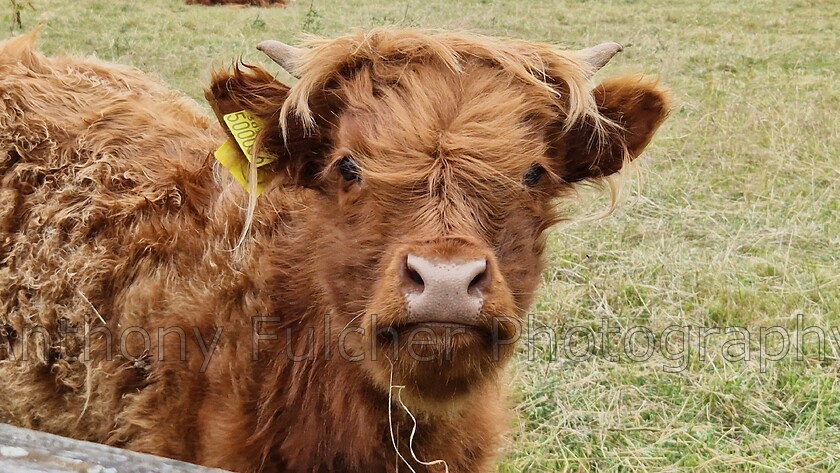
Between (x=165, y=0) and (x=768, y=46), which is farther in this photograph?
(x=165, y=0)

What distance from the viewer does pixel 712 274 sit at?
16.4ft

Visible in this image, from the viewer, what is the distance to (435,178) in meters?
2.29

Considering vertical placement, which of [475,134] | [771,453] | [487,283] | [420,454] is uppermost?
[475,134]

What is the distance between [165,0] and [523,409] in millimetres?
15581

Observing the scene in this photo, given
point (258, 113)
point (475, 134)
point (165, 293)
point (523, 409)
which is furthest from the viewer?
point (523, 409)

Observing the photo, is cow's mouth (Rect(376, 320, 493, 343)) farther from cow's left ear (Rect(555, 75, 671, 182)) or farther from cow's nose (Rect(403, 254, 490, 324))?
cow's left ear (Rect(555, 75, 671, 182))

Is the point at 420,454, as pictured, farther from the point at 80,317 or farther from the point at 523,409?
the point at 80,317

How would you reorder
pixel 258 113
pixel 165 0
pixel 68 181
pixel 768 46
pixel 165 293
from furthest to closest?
pixel 165 0 → pixel 768 46 → pixel 68 181 → pixel 165 293 → pixel 258 113

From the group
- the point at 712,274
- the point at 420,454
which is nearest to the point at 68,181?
the point at 420,454

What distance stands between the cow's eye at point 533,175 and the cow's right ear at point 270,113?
0.75m

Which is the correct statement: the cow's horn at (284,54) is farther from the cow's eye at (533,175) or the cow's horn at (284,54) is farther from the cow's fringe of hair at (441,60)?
the cow's eye at (533,175)

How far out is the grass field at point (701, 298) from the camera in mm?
3668

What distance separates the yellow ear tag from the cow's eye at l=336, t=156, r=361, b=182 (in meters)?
0.39

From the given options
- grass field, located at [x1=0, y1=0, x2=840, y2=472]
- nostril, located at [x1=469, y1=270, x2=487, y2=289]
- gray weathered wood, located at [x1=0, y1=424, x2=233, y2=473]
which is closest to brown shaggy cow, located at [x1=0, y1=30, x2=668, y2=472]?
nostril, located at [x1=469, y1=270, x2=487, y2=289]
